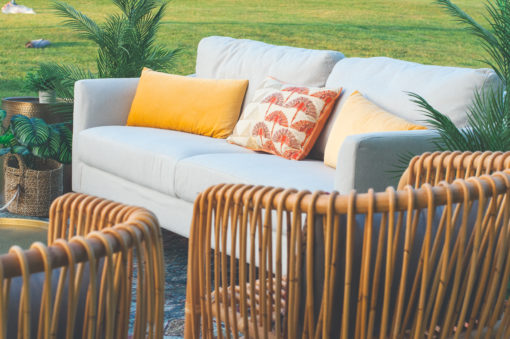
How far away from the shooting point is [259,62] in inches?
133

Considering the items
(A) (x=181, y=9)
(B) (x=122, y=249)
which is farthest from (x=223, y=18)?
(B) (x=122, y=249)

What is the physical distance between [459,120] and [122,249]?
1855 millimetres

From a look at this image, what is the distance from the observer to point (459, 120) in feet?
8.30

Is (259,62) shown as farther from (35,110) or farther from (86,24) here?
(35,110)

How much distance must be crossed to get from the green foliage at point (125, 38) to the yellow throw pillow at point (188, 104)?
0.54 metres

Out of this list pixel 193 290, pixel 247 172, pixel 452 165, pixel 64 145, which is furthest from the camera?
pixel 64 145

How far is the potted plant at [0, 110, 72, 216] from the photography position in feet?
10.8

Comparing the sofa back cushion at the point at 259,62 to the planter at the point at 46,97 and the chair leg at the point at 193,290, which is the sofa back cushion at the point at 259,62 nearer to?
the planter at the point at 46,97

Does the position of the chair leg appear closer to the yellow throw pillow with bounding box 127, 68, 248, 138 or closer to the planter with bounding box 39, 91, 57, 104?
the yellow throw pillow with bounding box 127, 68, 248, 138

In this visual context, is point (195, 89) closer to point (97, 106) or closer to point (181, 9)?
point (97, 106)

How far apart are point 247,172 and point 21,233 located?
31.1 inches

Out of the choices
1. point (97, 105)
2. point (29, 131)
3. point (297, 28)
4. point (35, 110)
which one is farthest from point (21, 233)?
point (297, 28)

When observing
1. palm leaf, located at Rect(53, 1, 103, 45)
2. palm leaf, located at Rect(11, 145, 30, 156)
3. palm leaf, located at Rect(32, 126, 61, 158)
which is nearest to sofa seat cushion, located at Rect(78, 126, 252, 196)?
palm leaf, located at Rect(32, 126, 61, 158)

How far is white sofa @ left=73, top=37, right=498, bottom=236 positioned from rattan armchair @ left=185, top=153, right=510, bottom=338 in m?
0.94
